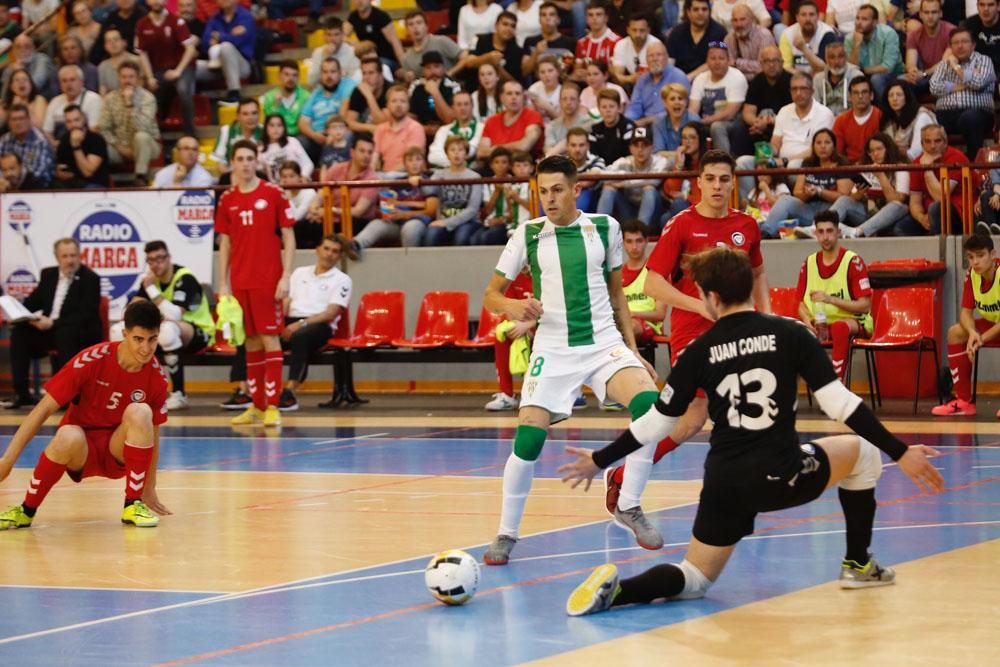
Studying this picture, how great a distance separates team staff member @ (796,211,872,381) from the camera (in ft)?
46.5

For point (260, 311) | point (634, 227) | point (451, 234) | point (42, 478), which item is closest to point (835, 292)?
point (634, 227)

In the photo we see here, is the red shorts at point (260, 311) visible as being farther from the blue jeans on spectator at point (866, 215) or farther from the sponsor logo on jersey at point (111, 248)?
the blue jeans on spectator at point (866, 215)

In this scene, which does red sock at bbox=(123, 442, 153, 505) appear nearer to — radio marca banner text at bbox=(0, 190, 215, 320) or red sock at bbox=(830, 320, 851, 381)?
red sock at bbox=(830, 320, 851, 381)

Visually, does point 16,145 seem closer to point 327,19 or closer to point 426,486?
point 327,19

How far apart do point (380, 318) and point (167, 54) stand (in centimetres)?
661

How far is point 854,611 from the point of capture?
6.07 m

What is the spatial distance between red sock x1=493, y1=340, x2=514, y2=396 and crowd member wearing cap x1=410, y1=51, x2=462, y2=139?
4.05m

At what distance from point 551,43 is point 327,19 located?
3052 mm

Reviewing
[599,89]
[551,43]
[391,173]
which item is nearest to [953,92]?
[599,89]

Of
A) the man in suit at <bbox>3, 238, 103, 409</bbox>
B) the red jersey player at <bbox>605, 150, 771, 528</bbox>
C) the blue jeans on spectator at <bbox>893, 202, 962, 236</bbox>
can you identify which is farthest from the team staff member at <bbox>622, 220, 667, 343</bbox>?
the red jersey player at <bbox>605, 150, 771, 528</bbox>

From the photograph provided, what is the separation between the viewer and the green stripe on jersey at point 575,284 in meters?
7.83

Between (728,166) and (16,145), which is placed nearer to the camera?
(728,166)

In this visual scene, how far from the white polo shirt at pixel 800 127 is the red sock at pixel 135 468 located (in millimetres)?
9254

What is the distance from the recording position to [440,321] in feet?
53.9
